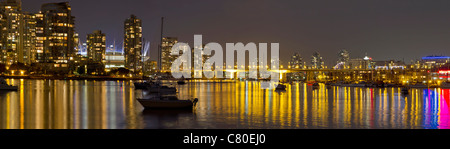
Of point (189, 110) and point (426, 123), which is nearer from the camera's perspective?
point (426, 123)

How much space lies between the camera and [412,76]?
154 meters

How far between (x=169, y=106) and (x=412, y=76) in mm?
136276
